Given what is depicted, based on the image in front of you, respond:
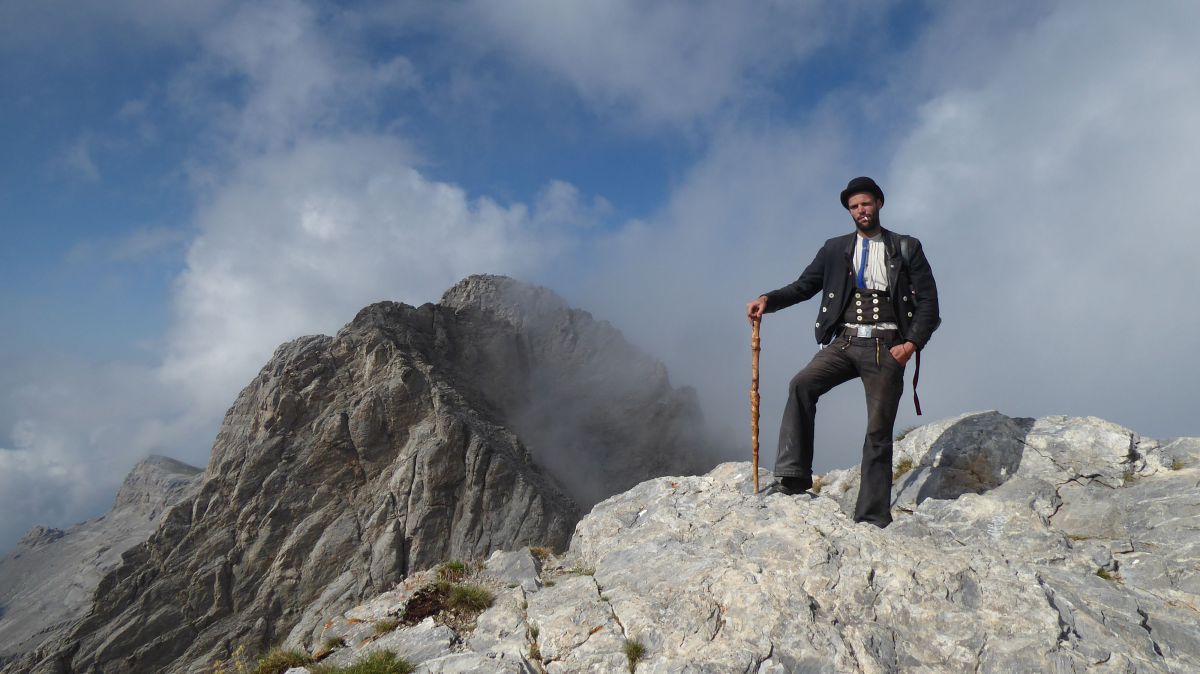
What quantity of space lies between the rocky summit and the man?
656 mm

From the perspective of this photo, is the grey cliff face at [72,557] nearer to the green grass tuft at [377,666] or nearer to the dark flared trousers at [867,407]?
the green grass tuft at [377,666]

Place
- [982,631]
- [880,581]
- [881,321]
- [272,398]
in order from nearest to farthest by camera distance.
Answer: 1. [982,631]
2. [880,581]
3. [881,321]
4. [272,398]

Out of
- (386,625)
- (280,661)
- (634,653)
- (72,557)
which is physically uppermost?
(72,557)

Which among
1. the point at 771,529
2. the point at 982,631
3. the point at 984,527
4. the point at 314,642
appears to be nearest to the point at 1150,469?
the point at 984,527

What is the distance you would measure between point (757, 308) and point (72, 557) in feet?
418

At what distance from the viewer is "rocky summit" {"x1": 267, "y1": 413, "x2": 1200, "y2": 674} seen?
616 centimetres

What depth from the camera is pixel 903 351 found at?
8.30 m

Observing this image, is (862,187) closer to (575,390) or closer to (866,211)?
(866,211)

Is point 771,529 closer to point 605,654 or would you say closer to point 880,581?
point 880,581

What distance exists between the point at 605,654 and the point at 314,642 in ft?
14.9

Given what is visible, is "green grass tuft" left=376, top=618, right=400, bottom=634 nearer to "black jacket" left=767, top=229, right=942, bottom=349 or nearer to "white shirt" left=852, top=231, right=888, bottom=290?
"black jacket" left=767, top=229, right=942, bottom=349

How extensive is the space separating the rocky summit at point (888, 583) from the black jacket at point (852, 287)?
2.39 meters

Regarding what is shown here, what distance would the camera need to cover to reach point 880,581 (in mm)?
6812

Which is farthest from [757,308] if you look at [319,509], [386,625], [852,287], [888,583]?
→ [319,509]
